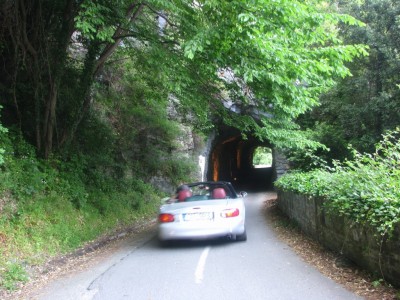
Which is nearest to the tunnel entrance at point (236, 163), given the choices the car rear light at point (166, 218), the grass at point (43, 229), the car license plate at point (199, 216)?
the grass at point (43, 229)

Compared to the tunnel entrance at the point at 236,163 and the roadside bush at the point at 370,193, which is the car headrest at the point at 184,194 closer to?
the roadside bush at the point at 370,193

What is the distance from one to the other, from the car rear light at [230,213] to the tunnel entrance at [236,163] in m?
20.5

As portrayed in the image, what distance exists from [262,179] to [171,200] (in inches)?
1320

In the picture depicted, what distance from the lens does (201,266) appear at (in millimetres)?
6941

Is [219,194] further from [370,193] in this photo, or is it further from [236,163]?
[236,163]

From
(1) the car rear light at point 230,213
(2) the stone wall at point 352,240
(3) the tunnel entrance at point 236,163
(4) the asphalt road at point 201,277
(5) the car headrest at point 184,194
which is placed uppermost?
(3) the tunnel entrance at point 236,163

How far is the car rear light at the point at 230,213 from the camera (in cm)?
A: 848

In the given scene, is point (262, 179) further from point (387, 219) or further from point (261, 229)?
point (387, 219)

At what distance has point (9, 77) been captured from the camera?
37.4 feet

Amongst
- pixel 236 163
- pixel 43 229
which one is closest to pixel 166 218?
pixel 43 229

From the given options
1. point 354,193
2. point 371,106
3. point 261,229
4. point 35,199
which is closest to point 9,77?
point 35,199

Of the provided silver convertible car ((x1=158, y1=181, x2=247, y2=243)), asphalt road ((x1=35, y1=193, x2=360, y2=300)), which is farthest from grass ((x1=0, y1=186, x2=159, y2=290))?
silver convertible car ((x1=158, y1=181, x2=247, y2=243))

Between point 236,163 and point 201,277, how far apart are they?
40173mm

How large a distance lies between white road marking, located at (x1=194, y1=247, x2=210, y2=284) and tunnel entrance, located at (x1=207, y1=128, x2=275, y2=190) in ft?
69.3
